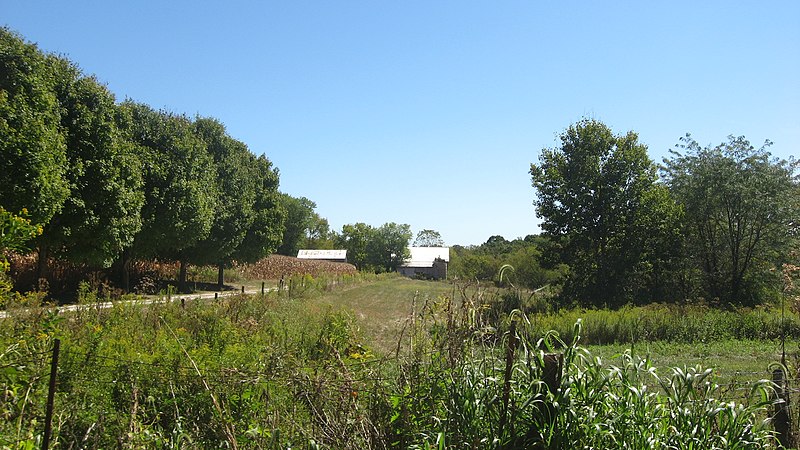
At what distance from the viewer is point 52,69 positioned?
1900 centimetres

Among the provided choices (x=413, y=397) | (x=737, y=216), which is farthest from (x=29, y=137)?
(x=737, y=216)

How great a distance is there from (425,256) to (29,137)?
7791 cm

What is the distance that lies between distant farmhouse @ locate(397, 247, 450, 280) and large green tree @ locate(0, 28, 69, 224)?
68.0 meters

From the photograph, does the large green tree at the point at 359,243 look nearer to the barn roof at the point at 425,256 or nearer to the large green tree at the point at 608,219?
the barn roof at the point at 425,256

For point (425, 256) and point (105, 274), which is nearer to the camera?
point (105, 274)

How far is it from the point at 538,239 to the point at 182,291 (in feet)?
70.5

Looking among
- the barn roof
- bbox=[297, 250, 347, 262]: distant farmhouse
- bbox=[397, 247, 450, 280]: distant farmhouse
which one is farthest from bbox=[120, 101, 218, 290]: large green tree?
bbox=[297, 250, 347, 262]: distant farmhouse

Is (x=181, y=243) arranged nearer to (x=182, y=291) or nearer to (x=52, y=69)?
(x=182, y=291)

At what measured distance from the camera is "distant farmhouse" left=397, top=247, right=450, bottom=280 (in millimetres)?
86125

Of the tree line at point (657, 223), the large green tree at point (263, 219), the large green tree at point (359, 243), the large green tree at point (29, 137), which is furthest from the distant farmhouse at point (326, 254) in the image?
the large green tree at point (29, 137)

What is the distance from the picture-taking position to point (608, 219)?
30391 millimetres

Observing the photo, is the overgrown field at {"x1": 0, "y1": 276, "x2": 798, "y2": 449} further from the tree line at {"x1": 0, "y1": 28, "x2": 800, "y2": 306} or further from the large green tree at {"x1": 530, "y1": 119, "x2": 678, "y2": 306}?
the large green tree at {"x1": 530, "y1": 119, "x2": 678, "y2": 306}

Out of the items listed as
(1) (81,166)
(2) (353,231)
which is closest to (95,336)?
(1) (81,166)

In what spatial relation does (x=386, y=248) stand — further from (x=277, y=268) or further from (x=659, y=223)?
(x=659, y=223)
